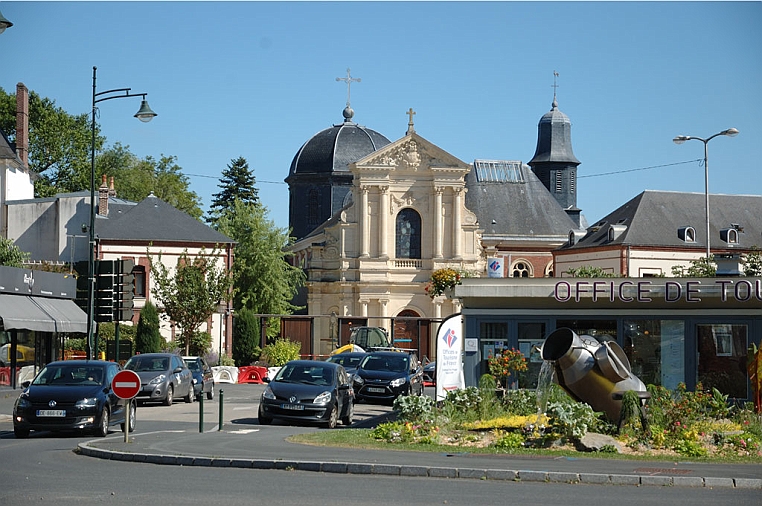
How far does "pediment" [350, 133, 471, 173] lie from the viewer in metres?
77.2

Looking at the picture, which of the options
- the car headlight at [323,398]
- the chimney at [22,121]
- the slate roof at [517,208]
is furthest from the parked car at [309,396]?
the slate roof at [517,208]

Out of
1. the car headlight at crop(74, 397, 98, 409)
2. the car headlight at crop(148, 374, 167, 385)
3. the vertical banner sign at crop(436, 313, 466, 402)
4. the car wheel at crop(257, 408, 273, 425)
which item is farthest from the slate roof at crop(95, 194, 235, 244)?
the car headlight at crop(74, 397, 98, 409)

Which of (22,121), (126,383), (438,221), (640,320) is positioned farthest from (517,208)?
(126,383)

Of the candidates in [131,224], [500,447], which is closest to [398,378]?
[500,447]

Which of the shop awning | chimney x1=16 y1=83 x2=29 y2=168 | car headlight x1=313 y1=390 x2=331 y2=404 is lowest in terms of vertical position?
car headlight x1=313 y1=390 x2=331 y2=404

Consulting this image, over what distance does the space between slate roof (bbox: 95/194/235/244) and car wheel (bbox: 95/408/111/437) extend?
4646 cm

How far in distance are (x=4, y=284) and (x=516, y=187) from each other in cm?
5602

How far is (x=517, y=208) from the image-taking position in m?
87.8

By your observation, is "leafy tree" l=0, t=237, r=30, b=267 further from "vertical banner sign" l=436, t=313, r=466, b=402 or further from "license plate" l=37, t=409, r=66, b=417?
"license plate" l=37, t=409, r=66, b=417

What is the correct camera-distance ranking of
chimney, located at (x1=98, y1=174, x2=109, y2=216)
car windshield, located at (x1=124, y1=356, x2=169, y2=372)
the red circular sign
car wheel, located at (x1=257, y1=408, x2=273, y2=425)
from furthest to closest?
chimney, located at (x1=98, y1=174, x2=109, y2=216)
car windshield, located at (x1=124, y1=356, x2=169, y2=372)
car wheel, located at (x1=257, y1=408, x2=273, y2=425)
the red circular sign

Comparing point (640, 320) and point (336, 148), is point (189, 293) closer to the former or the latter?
point (640, 320)

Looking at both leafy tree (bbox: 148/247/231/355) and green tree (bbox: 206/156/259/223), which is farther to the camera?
green tree (bbox: 206/156/259/223)

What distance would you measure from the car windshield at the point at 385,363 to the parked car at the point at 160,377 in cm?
561

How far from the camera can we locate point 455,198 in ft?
257
